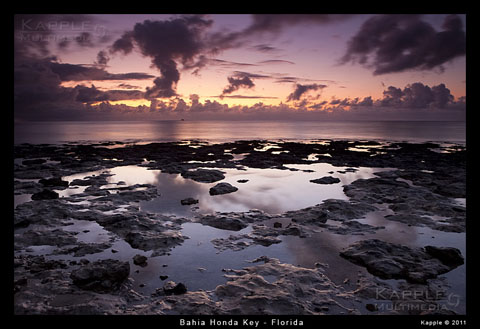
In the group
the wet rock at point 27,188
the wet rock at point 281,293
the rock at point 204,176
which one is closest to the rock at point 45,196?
the wet rock at point 27,188

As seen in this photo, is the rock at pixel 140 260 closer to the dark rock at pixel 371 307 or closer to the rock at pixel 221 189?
the dark rock at pixel 371 307

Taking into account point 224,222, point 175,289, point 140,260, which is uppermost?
point 224,222

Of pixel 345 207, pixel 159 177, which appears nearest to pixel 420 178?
pixel 345 207

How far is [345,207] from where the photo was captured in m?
13.7

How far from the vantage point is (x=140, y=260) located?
28.3ft

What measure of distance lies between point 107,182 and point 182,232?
1091cm

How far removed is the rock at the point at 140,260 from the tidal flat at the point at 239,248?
0.10 ft

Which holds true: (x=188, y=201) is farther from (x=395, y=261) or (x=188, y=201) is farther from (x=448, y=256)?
(x=448, y=256)

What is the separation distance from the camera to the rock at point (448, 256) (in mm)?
8531

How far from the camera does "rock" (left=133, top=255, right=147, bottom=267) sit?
28.0 ft

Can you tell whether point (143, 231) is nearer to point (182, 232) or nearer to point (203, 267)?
point (182, 232)

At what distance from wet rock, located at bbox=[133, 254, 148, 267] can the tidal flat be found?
1.2 inches

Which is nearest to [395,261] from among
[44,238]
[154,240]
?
[154,240]
